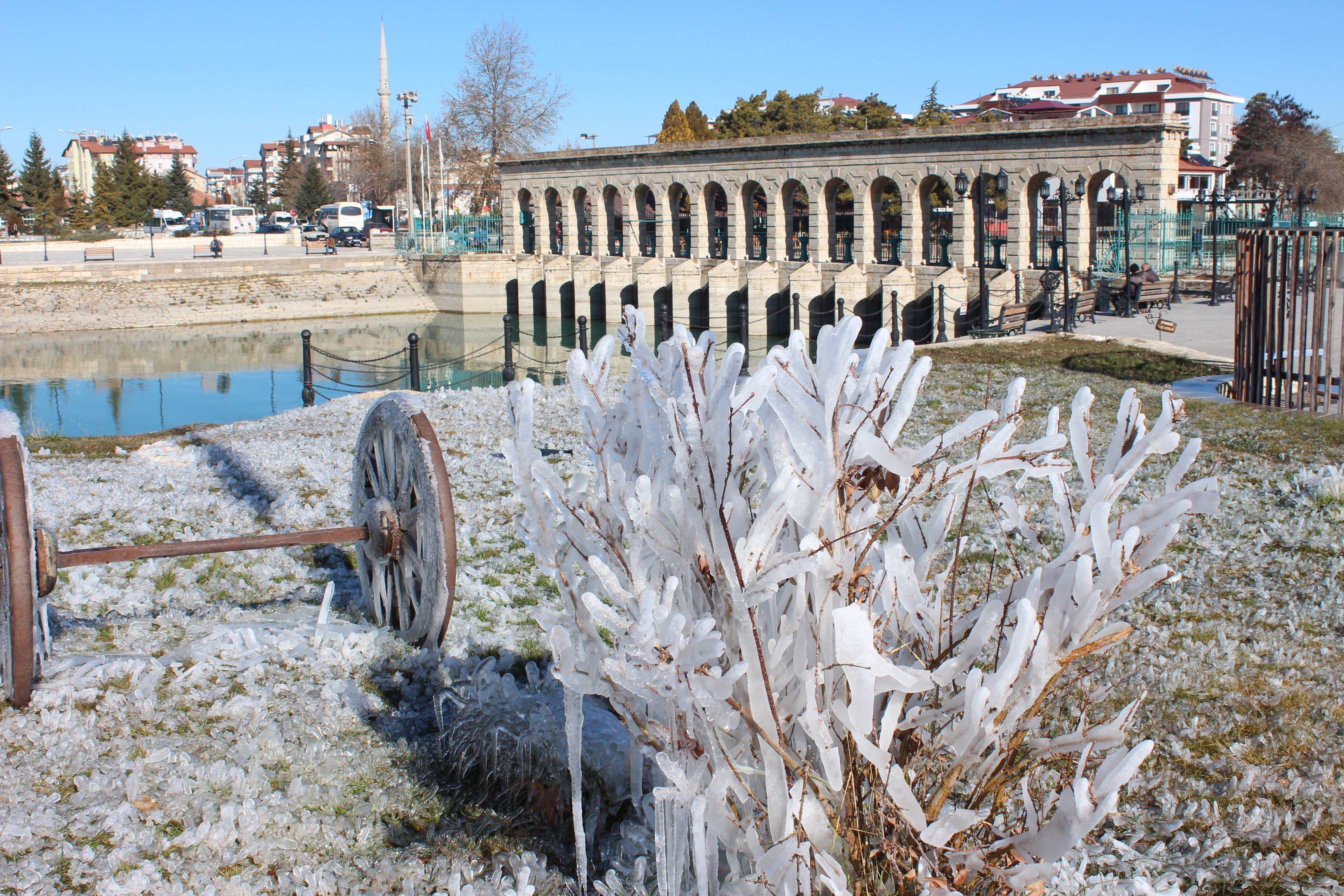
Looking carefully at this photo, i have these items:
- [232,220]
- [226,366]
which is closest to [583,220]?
[232,220]

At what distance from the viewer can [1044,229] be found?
124 feet

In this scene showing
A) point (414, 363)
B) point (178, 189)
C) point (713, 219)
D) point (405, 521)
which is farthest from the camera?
point (178, 189)

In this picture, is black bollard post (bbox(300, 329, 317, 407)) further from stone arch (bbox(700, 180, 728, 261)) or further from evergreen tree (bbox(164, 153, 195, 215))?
evergreen tree (bbox(164, 153, 195, 215))

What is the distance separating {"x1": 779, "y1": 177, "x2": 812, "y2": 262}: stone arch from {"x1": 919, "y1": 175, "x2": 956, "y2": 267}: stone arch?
164 inches

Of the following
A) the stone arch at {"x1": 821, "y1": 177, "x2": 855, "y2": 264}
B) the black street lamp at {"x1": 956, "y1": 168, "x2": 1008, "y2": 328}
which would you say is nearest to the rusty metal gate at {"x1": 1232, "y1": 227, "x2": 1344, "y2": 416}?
the black street lamp at {"x1": 956, "y1": 168, "x2": 1008, "y2": 328}

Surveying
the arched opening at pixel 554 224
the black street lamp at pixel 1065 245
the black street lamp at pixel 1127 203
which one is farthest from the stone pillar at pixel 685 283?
the black street lamp at pixel 1127 203

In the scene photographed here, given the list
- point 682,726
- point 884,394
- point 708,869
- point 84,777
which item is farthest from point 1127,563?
point 84,777

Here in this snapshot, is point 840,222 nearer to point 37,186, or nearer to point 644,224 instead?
point 644,224

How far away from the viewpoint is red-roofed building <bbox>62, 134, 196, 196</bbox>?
3996 inches

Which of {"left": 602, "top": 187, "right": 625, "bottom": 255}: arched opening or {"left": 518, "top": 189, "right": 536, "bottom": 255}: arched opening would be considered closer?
{"left": 602, "top": 187, "right": 625, "bottom": 255}: arched opening

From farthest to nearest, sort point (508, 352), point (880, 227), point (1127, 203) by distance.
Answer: point (880, 227) → point (1127, 203) → point (508, 352)

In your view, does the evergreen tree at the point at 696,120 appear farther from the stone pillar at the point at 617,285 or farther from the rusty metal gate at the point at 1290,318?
the rusty metal gate at the point at 1290,318

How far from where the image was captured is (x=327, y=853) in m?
3.09

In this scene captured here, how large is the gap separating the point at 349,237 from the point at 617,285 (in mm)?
19822
